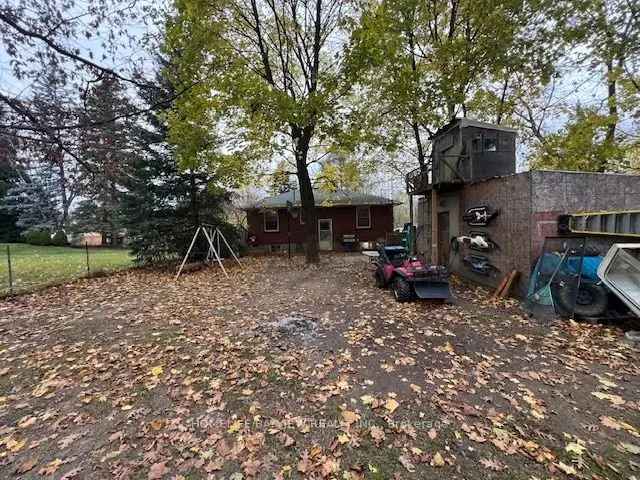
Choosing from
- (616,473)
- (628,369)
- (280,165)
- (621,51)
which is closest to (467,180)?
(621,51)

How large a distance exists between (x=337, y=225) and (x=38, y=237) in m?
25.5

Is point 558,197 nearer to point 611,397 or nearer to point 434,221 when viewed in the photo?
point 434,221

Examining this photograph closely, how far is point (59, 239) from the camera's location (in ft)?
80.9

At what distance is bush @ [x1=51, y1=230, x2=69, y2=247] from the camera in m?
24.5

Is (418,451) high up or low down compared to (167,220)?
down

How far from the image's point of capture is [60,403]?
3111 mm

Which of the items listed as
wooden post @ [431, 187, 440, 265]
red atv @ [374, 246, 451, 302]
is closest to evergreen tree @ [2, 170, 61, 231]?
wooden post @ [431, 187, 440, 265]

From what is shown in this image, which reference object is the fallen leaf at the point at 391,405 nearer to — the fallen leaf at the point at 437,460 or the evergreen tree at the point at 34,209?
the fallen leaf at the point at 437,460

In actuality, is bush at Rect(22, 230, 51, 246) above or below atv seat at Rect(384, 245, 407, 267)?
above

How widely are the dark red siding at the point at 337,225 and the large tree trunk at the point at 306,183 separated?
6000mm

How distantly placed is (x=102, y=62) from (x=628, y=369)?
832 centimetres

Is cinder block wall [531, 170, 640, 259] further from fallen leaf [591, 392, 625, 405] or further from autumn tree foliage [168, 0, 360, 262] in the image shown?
autumn tree foliage [168, 0, 360, 262]

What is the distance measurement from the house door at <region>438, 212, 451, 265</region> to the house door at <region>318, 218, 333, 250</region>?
332 inches

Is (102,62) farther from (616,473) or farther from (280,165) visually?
(280,165)
